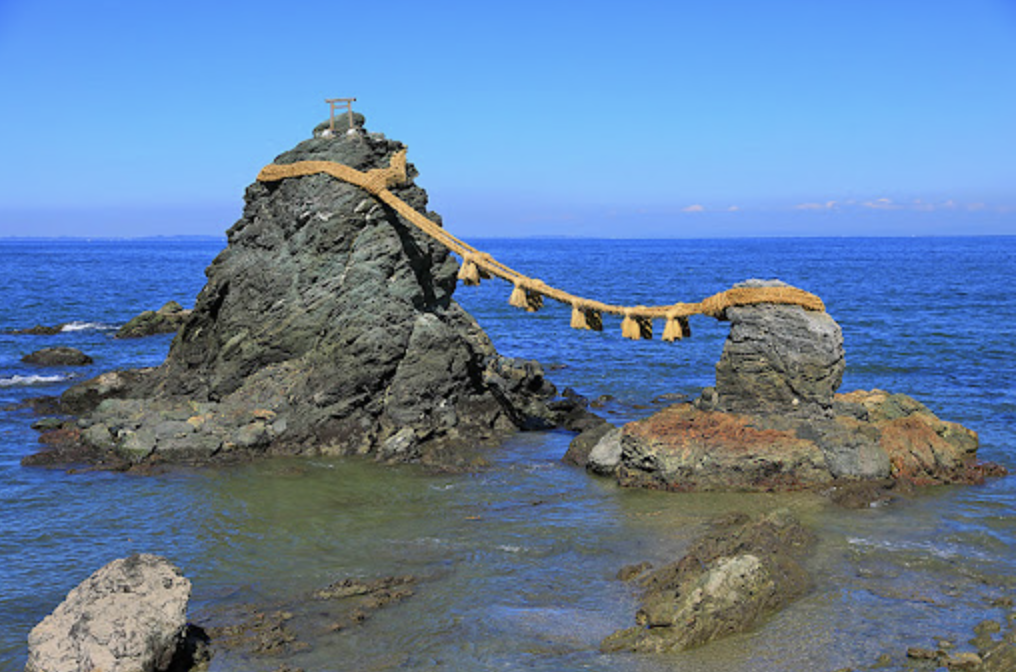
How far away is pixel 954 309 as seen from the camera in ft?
148

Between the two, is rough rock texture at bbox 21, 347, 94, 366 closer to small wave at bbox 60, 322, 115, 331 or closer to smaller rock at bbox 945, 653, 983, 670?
small wave at bbox 60, 322, 115, 331

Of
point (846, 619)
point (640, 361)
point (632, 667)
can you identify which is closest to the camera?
point (632, 667)

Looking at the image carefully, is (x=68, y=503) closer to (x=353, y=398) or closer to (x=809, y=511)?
(x=353, y=398)

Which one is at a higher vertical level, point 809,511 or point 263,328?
point 263,328

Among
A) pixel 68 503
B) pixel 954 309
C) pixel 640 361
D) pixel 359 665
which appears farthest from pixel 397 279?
pixel 954 309

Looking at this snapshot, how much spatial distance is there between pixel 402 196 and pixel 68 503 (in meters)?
8.10

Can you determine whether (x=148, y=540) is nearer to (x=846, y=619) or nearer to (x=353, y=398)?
(x=353, y=398)

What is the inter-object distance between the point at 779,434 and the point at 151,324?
2794 centimetres

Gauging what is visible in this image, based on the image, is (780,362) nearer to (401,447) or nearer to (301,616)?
(401,447)

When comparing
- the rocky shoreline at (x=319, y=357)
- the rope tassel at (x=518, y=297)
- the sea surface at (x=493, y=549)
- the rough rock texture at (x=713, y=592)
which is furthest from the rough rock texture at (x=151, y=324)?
the rough rock texture at (x=713, y=592)

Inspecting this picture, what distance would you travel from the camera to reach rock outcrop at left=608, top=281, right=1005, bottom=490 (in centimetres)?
1405

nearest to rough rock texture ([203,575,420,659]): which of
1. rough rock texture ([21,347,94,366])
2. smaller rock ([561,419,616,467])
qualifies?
smaller rock ([561,419,616,467])

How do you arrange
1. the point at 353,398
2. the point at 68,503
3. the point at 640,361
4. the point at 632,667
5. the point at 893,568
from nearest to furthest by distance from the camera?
the point at 632,667
the point at 893,568
the point at 68,503
the point at 353,398
the point at 640,361

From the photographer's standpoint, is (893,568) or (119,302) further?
(119,302)
